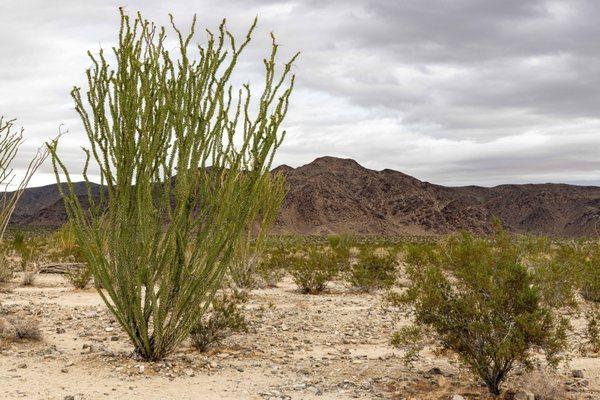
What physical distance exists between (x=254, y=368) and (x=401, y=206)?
72513 millimetres

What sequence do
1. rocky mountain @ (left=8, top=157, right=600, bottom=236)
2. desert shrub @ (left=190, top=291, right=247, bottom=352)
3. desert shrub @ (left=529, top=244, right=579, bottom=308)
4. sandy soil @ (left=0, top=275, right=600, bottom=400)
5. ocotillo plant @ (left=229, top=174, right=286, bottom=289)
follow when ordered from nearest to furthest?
1. sandy soil @ (left=0, top=275, right=600, bottom=400)
2. desert shrub @ (left=529, top=244, right=579, bottom=308)
3. desert shrub @ (left=190, top=291, right=247, bottom=352)
4. ocotillo plant @ (left=229, top=174, right=286, bottom=289)
5. rocky mountain @ (left=8, top=157, right=600, bottom=236)

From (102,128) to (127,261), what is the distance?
1.46 metres

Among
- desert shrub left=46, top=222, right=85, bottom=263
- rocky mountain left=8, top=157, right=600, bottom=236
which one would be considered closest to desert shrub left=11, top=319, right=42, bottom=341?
desert shrub left=46, top=222, right=85, bottom=263

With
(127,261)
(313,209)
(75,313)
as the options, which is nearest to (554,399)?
(127,261)

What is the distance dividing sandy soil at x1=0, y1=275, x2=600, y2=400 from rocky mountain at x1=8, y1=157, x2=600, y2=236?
5542cm

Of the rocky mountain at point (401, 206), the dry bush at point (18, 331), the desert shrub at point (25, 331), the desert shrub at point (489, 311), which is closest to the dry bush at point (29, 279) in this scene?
the dry bush at point (18, 331)

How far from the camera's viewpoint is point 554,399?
589 centimetres

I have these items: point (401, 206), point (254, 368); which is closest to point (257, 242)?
point (254, 368)

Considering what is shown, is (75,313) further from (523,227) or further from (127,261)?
(523,227)

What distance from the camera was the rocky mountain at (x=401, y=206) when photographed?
239 ft

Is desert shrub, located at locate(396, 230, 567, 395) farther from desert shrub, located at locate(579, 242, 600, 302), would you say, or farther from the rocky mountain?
the rocky mountain

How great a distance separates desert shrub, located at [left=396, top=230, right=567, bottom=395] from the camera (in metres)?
5.81

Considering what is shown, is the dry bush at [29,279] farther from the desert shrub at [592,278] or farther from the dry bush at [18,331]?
the desert shrub at [592,278]

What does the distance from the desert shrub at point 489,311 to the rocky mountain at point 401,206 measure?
5785 centimetres
